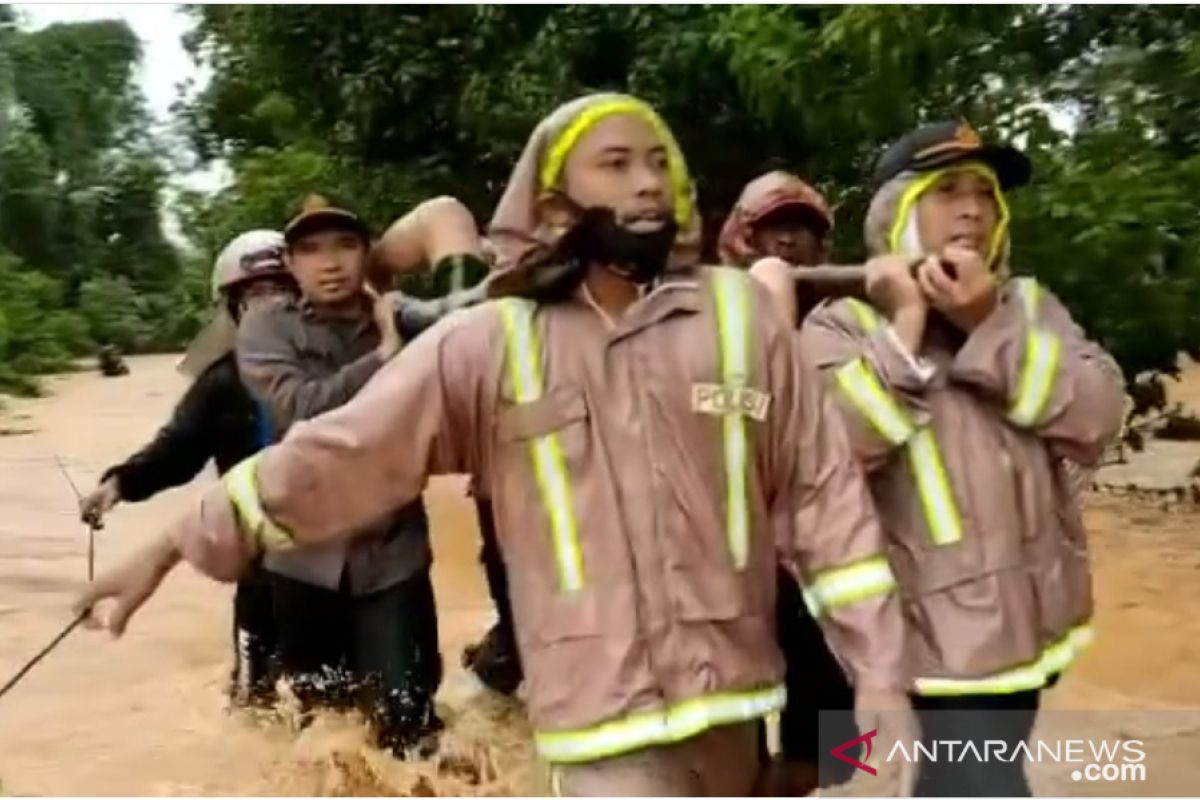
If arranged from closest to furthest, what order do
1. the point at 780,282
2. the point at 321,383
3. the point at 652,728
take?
the point at 652,728
the point at 780,282
the point at 321,383

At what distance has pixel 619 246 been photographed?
Answer: 301cm

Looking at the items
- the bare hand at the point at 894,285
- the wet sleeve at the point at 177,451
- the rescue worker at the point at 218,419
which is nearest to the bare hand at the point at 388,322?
the rescue worker at the point at 218,419

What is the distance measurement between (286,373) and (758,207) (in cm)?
117

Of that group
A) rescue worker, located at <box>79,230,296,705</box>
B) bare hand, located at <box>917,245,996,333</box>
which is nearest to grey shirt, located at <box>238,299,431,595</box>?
rescue worker, located at <box>79,230,296,705</box>

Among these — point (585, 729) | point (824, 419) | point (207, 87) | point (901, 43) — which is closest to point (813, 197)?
point (824, 419)

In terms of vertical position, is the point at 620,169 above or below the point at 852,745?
above

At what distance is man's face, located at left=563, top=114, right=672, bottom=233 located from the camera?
121 inches

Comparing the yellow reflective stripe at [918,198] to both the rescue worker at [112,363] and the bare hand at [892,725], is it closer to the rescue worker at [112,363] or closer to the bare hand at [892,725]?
the bare hand at [892,725]

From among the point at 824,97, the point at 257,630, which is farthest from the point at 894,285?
the point at 824,97

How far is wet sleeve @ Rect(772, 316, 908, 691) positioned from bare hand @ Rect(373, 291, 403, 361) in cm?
181

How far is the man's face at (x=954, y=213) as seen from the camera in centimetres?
369

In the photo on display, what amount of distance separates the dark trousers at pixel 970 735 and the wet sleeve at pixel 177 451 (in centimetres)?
261

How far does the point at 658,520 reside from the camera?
2.91 m

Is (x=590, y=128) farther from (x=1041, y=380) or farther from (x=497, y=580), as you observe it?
(x=497, y=580)
